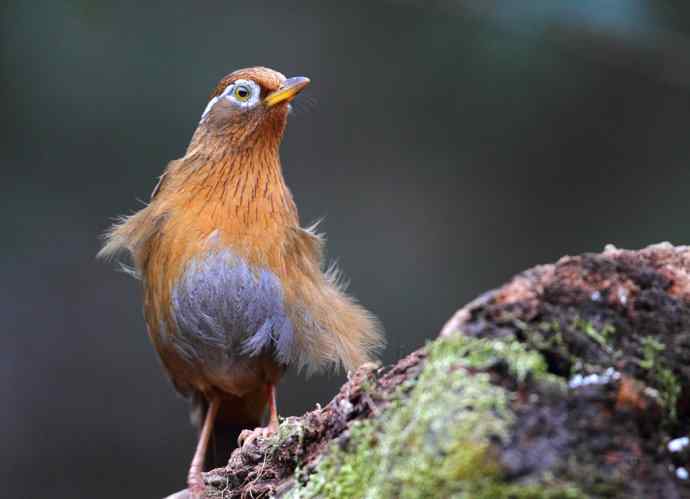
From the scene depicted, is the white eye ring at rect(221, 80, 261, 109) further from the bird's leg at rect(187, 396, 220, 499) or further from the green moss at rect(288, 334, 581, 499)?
the green moss at rect(288, 334, 581, 499)

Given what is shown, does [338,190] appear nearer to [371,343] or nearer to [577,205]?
[577,205]

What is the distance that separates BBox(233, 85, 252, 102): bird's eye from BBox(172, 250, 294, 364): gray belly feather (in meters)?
0.83

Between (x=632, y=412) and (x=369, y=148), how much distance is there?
6.38 m

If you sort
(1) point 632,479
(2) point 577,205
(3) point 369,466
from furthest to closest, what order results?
(2) point 577,205 → (3) point 369,466 → (1) point 632,479

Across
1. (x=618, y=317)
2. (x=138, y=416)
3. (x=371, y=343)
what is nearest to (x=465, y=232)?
(x=138, y=416)

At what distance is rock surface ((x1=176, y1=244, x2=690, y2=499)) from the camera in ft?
5.46

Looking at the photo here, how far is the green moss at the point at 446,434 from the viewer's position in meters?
1.65

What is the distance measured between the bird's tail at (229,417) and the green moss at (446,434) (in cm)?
295

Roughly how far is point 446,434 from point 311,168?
6.31 metres

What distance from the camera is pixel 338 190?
25.8ft

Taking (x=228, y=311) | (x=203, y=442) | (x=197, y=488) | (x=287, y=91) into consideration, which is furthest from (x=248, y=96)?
(x=197, y=488)

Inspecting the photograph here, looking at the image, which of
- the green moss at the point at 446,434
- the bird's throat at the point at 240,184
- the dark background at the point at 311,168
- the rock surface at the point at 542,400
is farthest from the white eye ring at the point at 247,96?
the green moss at the point at 446,434

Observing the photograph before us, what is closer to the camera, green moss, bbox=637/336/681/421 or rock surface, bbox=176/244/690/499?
rock surface, bbox=176/244/690/499

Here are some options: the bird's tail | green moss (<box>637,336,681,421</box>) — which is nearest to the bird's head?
the bird's tail
